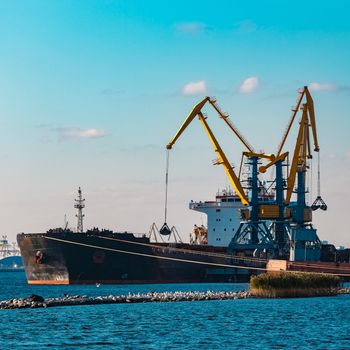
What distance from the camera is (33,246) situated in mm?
106125

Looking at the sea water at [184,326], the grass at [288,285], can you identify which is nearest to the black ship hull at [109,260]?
the grass at [288,285]

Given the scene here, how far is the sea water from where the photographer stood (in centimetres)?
4572

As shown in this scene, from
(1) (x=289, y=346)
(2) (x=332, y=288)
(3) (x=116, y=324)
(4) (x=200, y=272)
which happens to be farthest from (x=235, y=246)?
(1) (x=289, y=346)

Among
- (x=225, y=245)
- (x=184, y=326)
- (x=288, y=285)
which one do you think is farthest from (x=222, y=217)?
(x=184, y=326)

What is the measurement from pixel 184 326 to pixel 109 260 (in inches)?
2088

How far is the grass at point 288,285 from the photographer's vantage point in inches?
2894

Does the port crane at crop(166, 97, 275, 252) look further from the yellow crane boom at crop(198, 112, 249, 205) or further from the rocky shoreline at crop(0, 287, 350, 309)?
the rocky shoreline at crop(0, 287, 350, 309)

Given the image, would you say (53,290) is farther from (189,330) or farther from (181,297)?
(189,330)

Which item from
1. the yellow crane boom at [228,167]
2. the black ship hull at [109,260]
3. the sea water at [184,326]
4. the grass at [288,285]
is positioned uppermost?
the yellow crane boom at [228,167]

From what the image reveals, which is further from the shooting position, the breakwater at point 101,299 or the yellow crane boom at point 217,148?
the yellow crane boom at point 217,148

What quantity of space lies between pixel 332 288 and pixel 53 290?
28189 millimetres

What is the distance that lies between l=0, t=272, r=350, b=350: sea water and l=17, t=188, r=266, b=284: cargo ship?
115 feet

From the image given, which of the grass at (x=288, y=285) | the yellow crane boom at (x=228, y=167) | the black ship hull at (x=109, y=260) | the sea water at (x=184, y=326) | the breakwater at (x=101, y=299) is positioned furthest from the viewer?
the yellow crane boom at (x=228, y=167)

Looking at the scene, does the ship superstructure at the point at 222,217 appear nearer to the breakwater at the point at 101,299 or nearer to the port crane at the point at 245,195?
the port crane at the point at 245,195
